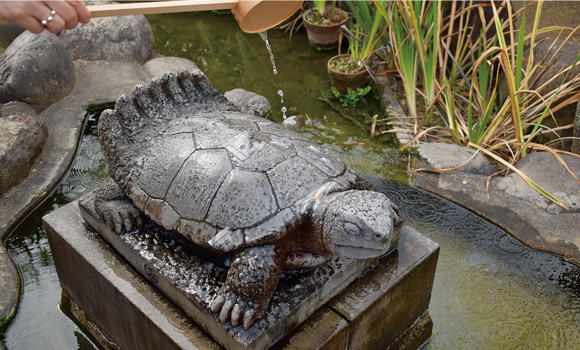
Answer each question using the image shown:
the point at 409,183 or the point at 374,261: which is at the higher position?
the point at 374,261

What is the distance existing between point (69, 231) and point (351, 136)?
2315 millimetres

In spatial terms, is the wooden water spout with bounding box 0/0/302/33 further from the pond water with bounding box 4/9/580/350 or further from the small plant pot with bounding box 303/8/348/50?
the small plant pot with bounding box 303/8/348/50

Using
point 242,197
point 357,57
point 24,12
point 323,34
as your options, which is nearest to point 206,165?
point 242,197

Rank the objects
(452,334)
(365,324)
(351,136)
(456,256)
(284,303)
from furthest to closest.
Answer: (351,136) → (456,256) → (452,334) → (365,324) → (284,303)

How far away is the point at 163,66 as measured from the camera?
451 cm

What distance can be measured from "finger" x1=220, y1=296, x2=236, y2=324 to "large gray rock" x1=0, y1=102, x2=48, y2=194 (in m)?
2.18

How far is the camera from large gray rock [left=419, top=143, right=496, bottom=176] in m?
3.18

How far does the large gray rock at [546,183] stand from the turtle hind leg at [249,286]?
2.02 metres

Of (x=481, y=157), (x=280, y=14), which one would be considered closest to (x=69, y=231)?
(x=280, y=14)

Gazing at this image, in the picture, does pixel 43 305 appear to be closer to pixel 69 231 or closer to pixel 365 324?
pixel 69 231

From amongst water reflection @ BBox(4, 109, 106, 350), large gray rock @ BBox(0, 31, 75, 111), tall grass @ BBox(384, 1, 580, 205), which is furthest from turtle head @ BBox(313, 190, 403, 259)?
large gray rock @ BBox(0, 31, 75, 111)

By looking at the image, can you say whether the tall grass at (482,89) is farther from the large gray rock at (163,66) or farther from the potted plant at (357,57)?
the large gray rock at (163,66)

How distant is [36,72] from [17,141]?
0.80 m

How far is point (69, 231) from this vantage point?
217 cm
